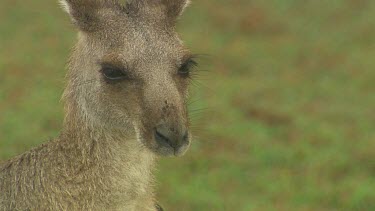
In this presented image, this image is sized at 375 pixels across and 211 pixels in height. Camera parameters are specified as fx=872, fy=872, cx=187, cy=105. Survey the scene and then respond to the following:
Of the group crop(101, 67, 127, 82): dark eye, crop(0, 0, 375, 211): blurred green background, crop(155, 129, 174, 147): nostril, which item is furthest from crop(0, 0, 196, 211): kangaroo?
crop(0, 0, 375, 211): blurred green background

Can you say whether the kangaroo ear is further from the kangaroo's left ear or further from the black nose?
the black nose

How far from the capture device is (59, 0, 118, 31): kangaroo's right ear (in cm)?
545

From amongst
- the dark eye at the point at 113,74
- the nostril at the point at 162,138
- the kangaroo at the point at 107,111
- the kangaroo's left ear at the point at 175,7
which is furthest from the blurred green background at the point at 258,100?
the nostril at the point at 162,138

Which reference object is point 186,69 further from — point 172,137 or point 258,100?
point 258,100

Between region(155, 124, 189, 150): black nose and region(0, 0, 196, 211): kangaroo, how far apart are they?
18 cm

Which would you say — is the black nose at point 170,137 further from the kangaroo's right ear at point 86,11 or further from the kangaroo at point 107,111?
the kangaroo's right ear at point 86,11

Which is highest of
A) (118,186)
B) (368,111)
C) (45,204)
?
(368,111)

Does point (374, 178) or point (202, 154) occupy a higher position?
point (374, 178)

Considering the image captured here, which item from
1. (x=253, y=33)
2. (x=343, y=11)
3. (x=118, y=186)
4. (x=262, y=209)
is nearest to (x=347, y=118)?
(x=262, y=209)

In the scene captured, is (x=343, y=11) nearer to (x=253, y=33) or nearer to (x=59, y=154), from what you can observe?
(x=253, y=33)

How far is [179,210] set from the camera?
8.78 meters

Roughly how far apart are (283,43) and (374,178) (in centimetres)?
656

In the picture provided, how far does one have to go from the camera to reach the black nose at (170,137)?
189 inches

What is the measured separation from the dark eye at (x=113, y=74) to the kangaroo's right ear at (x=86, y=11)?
1.22 ft
